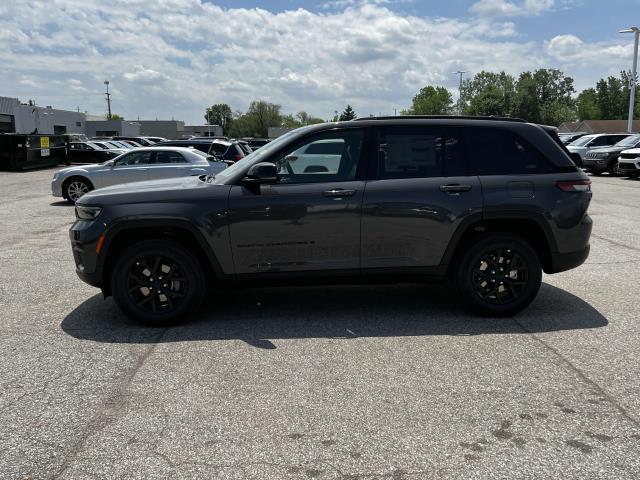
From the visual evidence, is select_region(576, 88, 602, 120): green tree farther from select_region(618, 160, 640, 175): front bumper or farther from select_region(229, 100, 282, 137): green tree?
select_region(618, 160, 640, 175): front bumper

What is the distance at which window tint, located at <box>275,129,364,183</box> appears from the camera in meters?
5.05

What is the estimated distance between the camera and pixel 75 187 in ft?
47.1

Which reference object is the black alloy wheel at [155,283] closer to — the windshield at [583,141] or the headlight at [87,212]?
the headlight at [87,212]

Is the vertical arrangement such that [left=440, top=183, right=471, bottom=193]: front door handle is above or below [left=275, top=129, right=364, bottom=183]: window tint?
below

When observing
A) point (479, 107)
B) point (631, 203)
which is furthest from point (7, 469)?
point (479, 107)

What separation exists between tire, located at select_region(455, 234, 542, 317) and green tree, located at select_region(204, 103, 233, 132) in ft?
469

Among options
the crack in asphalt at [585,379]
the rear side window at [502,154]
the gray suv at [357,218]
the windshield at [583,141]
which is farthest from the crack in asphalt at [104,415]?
the windshield at [583,141]

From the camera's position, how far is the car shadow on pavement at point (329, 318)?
16.0 feet

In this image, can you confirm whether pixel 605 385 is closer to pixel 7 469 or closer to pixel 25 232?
pixel 7 469

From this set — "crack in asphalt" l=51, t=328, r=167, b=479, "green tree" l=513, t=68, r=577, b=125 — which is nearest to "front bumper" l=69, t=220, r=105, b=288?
"crack in asphalt" l=51, t=328, r=167, b=479

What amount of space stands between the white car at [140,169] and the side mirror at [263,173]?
8.35 meters

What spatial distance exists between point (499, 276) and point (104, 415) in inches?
143

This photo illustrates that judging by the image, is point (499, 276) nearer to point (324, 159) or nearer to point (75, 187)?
point (324, 159)

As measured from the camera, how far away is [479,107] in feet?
Result: 318
